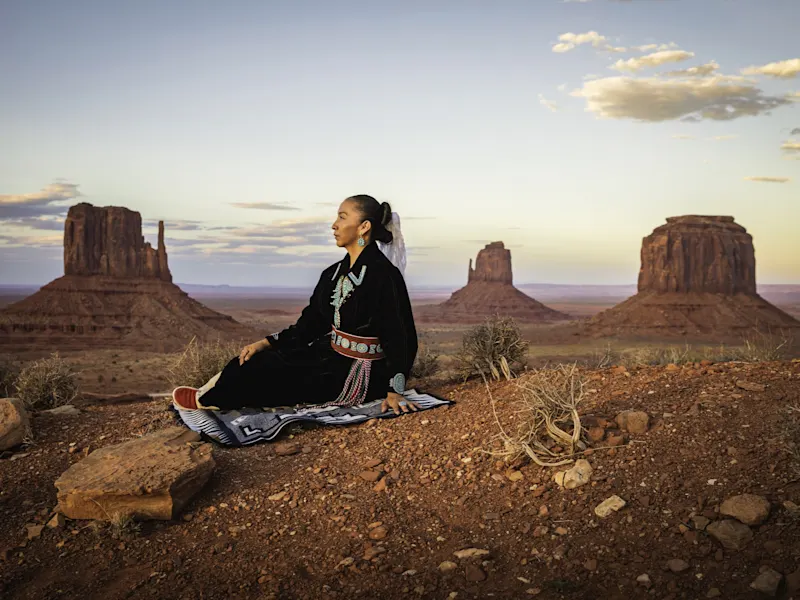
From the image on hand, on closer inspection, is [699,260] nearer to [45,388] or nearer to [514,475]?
[45,388]

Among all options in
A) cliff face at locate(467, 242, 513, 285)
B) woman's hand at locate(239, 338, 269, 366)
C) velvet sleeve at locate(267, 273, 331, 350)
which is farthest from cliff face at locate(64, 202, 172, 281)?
woman's hand at locate(239, 338, 269, 366)

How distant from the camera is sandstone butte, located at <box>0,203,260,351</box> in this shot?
41562 millimetres

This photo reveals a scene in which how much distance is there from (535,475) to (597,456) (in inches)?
16.6


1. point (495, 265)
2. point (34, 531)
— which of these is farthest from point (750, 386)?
point (495, 265)

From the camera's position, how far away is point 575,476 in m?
3.74

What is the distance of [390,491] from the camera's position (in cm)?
408

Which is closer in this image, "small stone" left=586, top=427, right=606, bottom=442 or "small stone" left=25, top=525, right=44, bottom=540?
"small stone" left=25, top=525, right=44, bottom=540

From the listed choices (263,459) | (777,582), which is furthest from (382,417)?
(777,582)

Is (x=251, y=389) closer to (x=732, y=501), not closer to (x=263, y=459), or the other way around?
(x=263, y=459)

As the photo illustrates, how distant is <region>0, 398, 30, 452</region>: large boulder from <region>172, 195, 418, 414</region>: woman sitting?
122cm

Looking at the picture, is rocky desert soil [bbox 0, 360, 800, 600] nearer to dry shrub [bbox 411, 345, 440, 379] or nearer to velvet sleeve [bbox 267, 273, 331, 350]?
velvet sleeve [bbox 267, 273, 331, 350]

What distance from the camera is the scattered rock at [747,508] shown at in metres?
3.02

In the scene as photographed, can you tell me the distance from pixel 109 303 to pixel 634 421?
1963 inches

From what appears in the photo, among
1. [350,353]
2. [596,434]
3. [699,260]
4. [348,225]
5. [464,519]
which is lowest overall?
[464,519]
